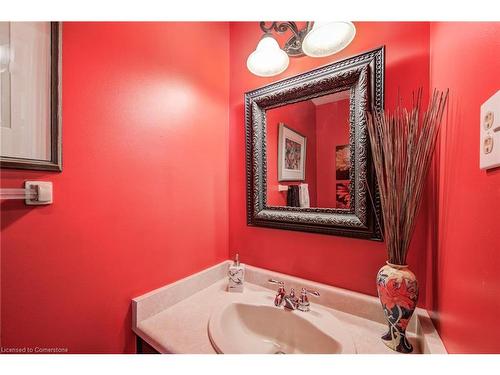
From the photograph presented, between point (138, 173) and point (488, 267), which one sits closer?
point (488, 267)

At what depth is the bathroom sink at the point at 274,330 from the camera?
713mm

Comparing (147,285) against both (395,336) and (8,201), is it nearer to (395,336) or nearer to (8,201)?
(8,201)

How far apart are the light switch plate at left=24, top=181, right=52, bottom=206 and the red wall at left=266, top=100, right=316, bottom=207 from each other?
828 millimetres

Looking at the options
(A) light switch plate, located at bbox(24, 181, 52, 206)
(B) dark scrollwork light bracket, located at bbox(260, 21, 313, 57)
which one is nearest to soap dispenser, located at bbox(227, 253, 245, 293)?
(A) light switch plate, located at bbox(24, 181, 52, 206)

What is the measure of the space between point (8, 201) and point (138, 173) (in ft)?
1.12

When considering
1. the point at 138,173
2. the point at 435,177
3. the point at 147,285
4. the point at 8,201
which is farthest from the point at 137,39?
the point at 435,177

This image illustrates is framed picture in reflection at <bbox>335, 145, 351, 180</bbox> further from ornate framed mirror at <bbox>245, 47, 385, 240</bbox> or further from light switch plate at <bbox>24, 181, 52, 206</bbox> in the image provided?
light switch plate at <bbox>24, 181, 52, 206</bbox>

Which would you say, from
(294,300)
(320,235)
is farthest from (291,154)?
(294,300)

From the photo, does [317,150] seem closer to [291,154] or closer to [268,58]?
[291,154]

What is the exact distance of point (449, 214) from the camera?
Result: 1.91 feet

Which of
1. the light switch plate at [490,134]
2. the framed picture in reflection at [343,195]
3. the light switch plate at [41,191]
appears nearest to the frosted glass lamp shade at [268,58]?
the framed picture in reflection at [343,195]

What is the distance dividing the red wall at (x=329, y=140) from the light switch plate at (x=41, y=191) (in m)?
A: 0.95

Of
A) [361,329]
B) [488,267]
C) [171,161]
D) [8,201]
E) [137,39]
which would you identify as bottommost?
[361,329]

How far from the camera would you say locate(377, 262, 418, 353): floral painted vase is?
2.02 feet
